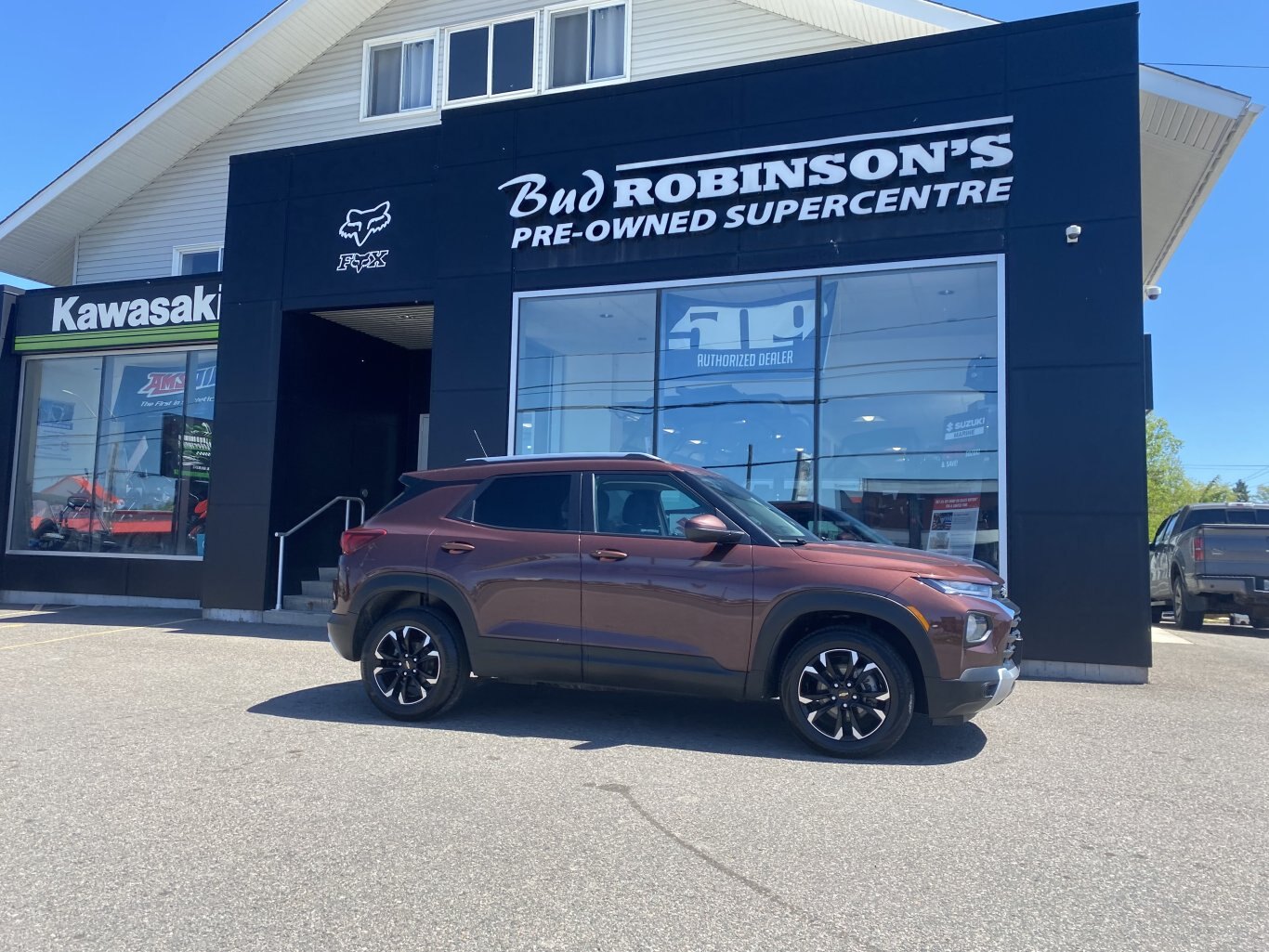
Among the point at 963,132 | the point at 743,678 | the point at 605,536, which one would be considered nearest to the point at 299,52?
the point at 963,132

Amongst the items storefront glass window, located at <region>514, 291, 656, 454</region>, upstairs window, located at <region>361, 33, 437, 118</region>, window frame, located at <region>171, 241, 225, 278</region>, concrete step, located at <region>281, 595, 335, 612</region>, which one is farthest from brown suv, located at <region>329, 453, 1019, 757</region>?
window frame, located at <region>171, 241, 225, 278</region>

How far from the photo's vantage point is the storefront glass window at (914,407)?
31.4ft

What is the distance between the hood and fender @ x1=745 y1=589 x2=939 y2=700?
0.22 m

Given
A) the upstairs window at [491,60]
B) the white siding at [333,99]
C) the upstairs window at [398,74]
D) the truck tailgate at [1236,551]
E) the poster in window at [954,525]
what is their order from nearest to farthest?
1. the poster in window at [954,525]
2. the truck tailgate at [1236,551]
3. the white siding at [333,99]
4. the upstairs window at [491,60]
5. the upstairs window at [398,74]

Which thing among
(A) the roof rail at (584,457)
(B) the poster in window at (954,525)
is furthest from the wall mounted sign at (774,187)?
(A) the roof rail at (584,457)

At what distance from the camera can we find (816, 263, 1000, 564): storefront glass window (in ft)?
31.4

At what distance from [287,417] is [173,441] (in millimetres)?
2839

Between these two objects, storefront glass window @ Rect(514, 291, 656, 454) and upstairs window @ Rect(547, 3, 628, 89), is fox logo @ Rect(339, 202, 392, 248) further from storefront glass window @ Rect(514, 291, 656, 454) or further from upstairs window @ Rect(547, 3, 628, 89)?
upstairs window @ Rect(547, 3, 628, 89)

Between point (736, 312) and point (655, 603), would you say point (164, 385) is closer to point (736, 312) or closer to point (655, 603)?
point (736, 312)

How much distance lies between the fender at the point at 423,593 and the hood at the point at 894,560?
7.41 ft

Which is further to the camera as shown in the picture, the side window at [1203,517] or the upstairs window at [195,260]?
the upstairs window at [195,260]

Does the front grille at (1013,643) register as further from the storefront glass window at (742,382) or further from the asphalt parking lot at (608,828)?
the storefront glass window at (742,382)

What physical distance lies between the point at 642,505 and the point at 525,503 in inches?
33.6

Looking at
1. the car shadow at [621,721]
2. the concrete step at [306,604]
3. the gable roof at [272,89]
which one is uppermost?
the gable roof at [272,89]
